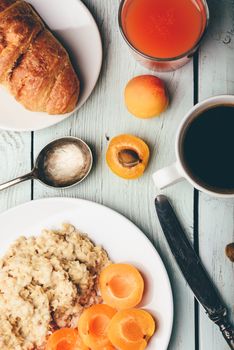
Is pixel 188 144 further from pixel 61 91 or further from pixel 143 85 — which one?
pixel 61 91

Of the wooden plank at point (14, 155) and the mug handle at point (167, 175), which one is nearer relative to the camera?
the mug handle at point (167, 175)

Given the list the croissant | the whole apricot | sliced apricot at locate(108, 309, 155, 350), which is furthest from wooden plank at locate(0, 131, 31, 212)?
sliced apricot at locate(108, 309, 155, 350)

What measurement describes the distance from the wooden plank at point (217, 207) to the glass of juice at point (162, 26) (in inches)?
4.3

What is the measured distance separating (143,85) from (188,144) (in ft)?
0.51

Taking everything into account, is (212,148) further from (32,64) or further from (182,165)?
(32,64)

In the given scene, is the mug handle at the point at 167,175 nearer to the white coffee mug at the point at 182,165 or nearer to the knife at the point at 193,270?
the white coffee mug at the point at 182,165

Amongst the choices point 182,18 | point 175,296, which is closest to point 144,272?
point 175,296

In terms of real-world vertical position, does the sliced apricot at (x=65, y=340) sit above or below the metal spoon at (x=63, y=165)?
below

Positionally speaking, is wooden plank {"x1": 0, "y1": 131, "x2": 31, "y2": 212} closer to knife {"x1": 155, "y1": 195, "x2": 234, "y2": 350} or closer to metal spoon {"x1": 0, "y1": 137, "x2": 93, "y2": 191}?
metal spoon {"x1": 0, "y1": 137, "x2": 93, "y2": 191}

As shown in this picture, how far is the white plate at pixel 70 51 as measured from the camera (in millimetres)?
1148

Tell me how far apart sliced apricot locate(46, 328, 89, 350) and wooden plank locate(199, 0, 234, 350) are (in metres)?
0.26

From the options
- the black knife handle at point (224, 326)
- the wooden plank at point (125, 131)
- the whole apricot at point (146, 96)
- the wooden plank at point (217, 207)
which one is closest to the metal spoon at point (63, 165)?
the wooden plank at point (125, 131)

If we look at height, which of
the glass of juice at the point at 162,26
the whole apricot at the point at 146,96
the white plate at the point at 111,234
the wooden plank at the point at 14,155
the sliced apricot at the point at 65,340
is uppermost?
the glass of juice at the point at 162,26

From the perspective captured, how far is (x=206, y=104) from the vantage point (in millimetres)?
1016
